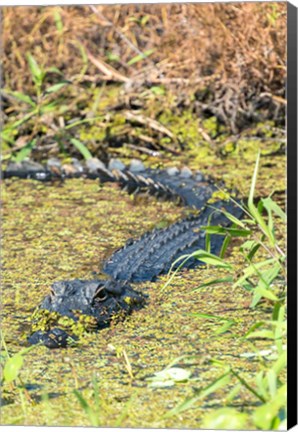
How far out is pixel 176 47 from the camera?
23.8 ft

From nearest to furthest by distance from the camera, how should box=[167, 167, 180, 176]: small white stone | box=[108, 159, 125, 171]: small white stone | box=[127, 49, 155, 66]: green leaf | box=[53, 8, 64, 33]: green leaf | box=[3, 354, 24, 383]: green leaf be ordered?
box=[3, 354, 24, 383]: green leaf, box=[167, 167, 180, 176]: small white stone, box=[108, 159, 125, 171]: small white stone, box=[127, 49, 155, 66]: green leaf, box=[53, 8, 64, 33]: green leaf

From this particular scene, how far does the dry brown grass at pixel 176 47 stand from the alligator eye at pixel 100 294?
2.63 metres

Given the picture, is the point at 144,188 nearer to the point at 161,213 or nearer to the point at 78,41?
the point at 161,213

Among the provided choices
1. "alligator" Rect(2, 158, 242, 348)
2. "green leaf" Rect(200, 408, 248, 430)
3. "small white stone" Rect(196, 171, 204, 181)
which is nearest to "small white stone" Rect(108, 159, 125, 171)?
"alligator" Rect(2, 158, 242, 348)

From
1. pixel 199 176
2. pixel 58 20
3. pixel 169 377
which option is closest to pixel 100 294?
pixel 169 377

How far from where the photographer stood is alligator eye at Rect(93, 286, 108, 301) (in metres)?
4.14

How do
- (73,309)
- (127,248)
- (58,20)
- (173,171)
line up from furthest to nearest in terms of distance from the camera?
(58,20) < (173,171) < (127,248) < (73,309)

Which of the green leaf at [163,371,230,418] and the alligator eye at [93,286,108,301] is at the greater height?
the green leaf at [163,371,230,418]

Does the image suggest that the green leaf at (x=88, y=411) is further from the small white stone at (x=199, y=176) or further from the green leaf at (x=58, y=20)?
the green leaf at (x=58, y=20)

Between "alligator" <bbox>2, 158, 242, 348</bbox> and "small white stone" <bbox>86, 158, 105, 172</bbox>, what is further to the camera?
"small white stone" <bbox>86, 158, 105, 172</bbox>

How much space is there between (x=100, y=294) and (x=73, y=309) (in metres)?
0.13

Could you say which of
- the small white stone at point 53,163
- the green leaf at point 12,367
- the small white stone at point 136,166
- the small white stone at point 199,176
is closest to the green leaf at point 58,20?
the small white stone at point 53,163

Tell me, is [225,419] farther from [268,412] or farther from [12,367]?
[12,367]

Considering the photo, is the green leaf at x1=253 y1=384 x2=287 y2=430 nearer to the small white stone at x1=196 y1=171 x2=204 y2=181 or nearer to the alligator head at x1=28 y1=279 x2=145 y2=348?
the alligator head at x1=28 y1=279 x2=145 y2=348
